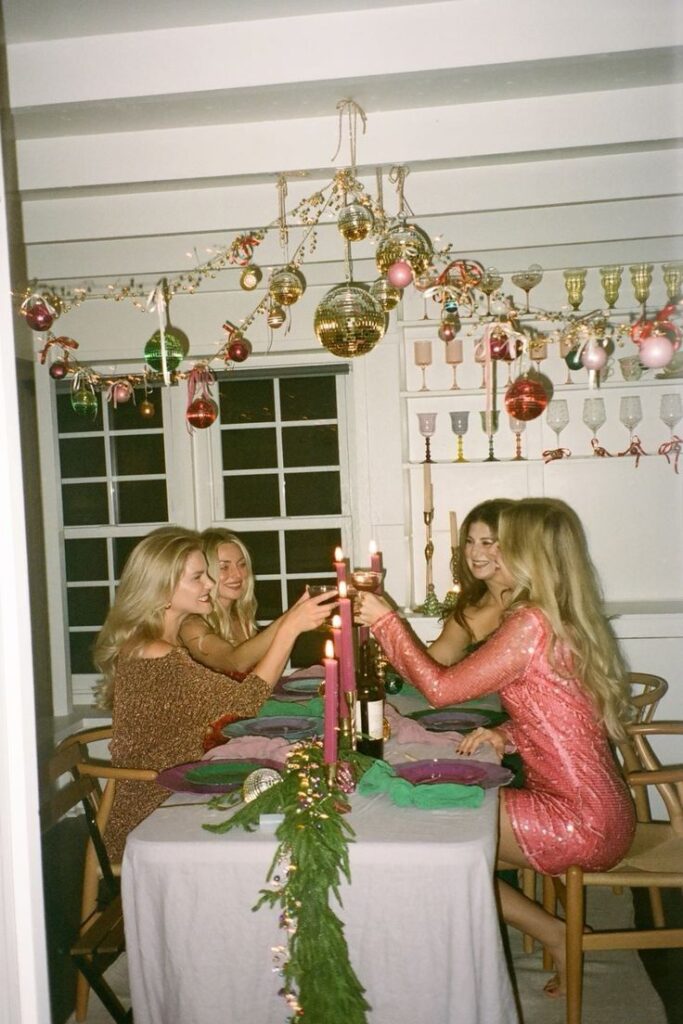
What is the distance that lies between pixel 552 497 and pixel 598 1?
258 cm

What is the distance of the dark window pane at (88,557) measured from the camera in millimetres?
5082

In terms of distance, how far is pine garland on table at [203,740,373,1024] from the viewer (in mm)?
1562

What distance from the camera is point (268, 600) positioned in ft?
16.6

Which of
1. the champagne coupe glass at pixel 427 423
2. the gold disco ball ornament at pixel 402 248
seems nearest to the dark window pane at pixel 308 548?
the champagne coupe glass at pixel 427 423

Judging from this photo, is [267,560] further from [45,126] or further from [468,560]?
[45,126]

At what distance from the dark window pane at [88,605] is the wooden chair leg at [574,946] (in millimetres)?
3596

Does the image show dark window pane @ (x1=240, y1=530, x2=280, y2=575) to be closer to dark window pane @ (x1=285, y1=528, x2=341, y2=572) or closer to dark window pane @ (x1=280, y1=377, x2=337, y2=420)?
dark window pane @ (x1=285, y1=528, x2=341, y2=572)

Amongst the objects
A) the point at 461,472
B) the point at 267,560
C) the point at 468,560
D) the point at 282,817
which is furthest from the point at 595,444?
the point at 282,817

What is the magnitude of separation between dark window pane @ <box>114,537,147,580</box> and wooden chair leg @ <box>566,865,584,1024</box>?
3516 millimetres

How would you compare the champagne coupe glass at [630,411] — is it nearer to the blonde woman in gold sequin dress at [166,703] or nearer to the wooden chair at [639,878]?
the wooden chair at [639,878]

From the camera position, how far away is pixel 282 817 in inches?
67.4

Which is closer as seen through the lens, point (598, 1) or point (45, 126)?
point (598, 1)

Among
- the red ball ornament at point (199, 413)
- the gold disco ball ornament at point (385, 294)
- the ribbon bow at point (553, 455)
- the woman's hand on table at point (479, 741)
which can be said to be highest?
the gold disco ball ornament at point (385, 294)

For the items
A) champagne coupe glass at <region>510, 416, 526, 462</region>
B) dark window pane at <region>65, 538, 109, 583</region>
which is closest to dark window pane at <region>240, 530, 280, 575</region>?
dark window pane at <region>65, 538, 109, 583</region>
